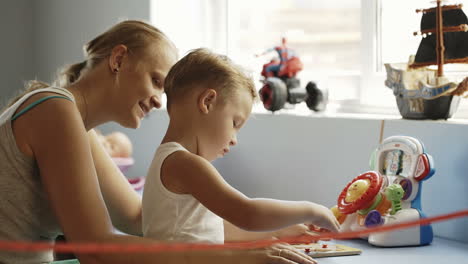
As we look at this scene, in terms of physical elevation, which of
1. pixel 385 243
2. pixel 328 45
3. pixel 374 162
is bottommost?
pixel 385 243

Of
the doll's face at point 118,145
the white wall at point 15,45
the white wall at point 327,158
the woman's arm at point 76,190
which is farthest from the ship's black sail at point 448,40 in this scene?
the white wall at point 15,45

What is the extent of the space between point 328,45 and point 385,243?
973 millimetres

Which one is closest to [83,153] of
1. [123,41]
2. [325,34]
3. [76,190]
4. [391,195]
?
[76,190]

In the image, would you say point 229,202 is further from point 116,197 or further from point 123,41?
point 116,197

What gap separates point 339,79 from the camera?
6.95 feet

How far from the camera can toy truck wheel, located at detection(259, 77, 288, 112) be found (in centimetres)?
196

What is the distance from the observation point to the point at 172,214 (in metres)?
1.10

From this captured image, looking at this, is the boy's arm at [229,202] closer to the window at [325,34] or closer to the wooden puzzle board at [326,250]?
the wooden puzzle board at [326,250]

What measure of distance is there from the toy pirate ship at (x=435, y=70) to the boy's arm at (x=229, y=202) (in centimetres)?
54

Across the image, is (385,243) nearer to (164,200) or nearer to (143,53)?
(164,200)

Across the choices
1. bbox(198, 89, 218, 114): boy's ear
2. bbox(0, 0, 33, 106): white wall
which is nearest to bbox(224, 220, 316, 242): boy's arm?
bbox(198, 89, 218, 114): boy's ear

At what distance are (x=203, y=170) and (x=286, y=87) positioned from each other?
990mm

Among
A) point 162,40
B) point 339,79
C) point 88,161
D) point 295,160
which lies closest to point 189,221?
point 88,161

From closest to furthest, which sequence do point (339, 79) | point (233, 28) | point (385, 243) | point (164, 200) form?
point (164, 200) < point (385, 243) < point (339, 79) < point (233, 28)
